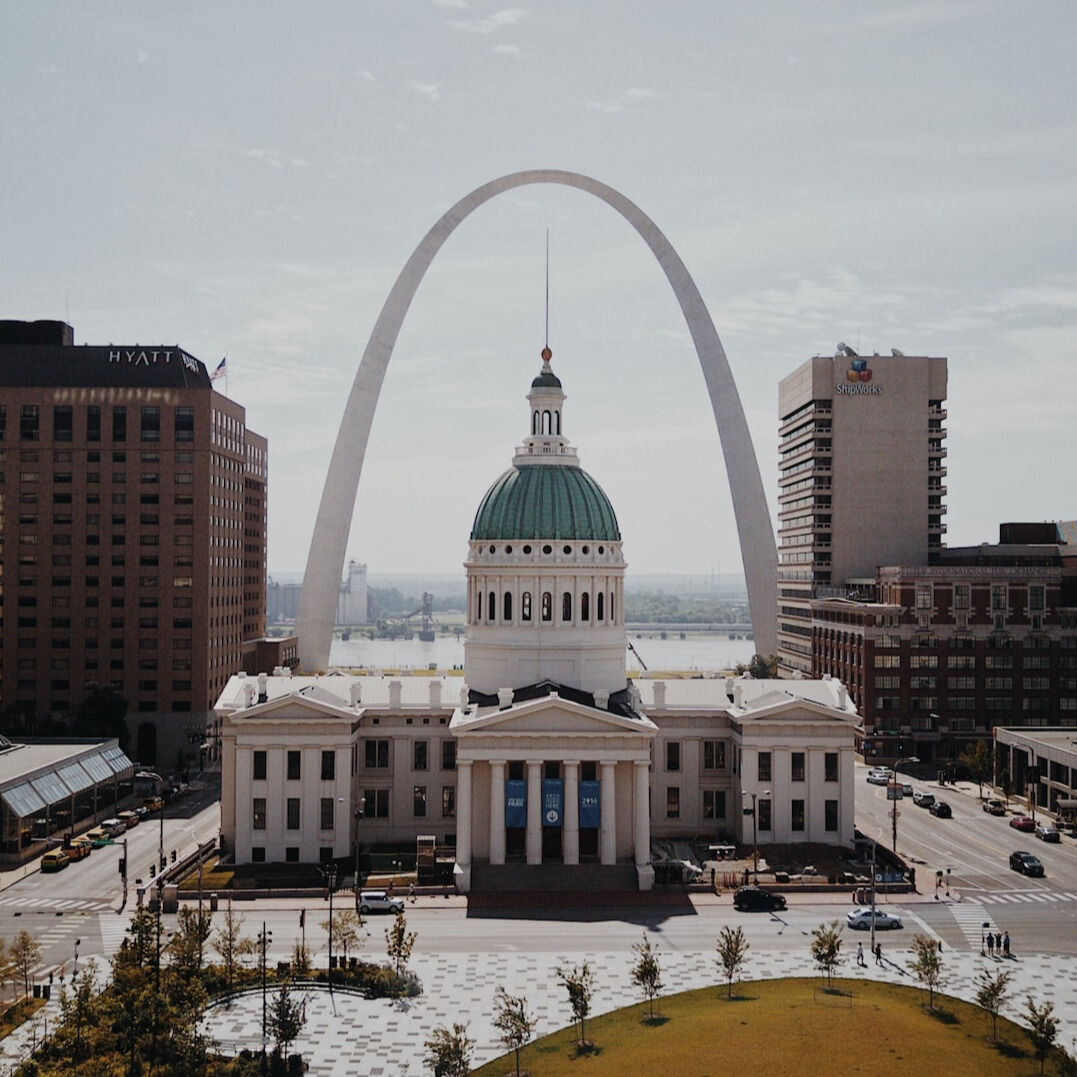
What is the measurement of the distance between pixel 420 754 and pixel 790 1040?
4982 centimetres

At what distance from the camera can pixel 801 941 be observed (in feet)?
232

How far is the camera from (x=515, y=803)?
286 feet

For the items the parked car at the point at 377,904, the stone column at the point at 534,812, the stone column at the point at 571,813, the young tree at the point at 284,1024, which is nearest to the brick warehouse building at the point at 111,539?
the stone column at the point at 534,812

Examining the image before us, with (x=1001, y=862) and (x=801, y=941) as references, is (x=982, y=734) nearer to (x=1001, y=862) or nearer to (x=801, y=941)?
(x=1001, y=862)

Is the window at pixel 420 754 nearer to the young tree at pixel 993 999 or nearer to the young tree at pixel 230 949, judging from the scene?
the young tree at pixel 230 949

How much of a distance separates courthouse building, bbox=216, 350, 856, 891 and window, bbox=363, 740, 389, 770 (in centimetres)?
13

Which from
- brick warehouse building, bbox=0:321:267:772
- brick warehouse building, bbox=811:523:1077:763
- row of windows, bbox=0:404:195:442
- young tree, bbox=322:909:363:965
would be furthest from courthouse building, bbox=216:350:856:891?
row of windows, bbox=0:404:195:442

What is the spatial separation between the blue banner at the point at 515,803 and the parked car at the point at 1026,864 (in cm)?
3532

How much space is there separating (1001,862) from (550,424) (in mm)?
51402

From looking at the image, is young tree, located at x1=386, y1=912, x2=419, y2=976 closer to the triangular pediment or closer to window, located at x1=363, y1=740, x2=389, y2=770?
the triangular pediment

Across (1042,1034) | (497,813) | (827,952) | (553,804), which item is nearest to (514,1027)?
(827,952)

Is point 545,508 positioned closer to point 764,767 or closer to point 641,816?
point 764,767

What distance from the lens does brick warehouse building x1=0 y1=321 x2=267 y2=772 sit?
456 feet

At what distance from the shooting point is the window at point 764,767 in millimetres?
95812
